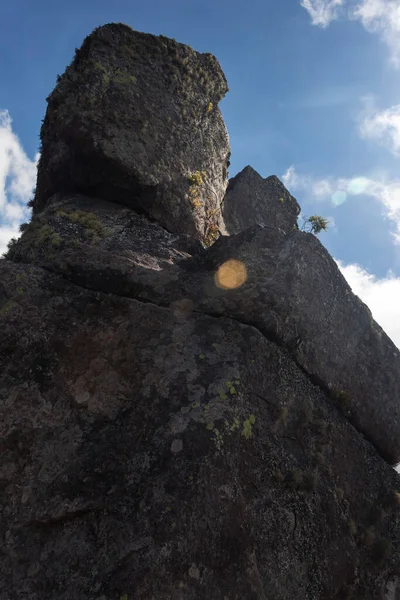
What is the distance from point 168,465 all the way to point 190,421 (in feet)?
3.44

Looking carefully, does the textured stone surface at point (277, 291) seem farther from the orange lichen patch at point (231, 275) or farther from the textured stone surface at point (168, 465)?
the textured stone surface at point (168, 465)

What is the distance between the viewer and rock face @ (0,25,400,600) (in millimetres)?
8062

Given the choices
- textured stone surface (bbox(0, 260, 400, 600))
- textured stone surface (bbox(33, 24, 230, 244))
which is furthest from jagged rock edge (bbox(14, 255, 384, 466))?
textured stone surface (bbox(33, 24, 230, 244))

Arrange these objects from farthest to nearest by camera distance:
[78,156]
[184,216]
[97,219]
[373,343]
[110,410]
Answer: [184,216]
[78,156]
[97,219]
[373,343]
[110,410]

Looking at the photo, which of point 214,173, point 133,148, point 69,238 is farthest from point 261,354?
point 214,173

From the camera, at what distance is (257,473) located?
9.50m

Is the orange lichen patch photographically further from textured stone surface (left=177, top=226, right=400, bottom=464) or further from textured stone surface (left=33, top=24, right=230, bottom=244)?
textured stone surface (left=33, top=24, right=230, bottom=244)

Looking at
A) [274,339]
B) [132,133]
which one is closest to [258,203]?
[132,133]

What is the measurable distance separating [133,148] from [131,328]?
8.51 metres

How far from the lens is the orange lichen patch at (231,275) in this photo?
1274 centimetres

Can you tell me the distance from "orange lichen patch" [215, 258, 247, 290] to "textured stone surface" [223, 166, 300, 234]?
38.8 ft

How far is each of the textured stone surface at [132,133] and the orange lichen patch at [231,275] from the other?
4734 millimetres

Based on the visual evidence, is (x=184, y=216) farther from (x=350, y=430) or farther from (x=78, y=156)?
(x=350, y=430)

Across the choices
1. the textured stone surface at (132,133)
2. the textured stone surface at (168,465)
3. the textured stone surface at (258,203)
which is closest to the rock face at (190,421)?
the textured stone surface at (168,465)
